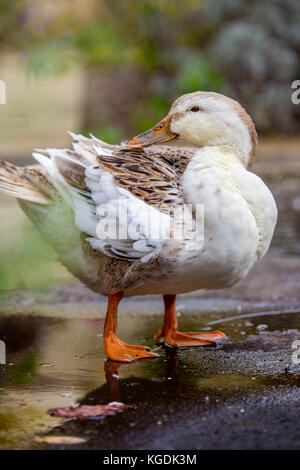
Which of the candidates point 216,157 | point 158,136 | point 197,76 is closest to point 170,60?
point 197,76

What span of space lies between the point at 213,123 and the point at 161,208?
2.16 ft

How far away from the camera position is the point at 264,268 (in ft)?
20.9

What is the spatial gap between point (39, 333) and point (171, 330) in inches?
36.7

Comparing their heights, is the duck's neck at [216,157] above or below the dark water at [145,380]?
above

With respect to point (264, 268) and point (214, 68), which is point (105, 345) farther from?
point (214, 68)

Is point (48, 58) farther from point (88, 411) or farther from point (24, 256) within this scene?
point (88, 411)

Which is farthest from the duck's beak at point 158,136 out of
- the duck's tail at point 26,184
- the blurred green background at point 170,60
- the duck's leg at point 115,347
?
the blurred green background at point 170,60

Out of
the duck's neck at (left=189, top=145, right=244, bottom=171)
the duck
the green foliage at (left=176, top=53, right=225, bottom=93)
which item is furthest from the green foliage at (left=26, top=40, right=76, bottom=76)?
the duck's neck at (left=189, top=145, right=244, bottom=171)

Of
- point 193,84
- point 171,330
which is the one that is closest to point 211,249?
point 171,330

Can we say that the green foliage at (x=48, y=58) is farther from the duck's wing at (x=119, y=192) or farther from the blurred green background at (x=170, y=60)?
the duck's wing at (x=119, y=192)

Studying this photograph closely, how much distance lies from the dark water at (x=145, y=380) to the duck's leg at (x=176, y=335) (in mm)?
83

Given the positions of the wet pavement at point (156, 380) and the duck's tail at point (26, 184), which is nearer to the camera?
the wet pavement at point (156, 380)

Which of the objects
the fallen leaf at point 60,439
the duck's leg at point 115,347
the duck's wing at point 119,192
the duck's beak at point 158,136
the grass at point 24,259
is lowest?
the fallen leaf at point 60,439

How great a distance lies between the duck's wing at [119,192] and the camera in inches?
156
